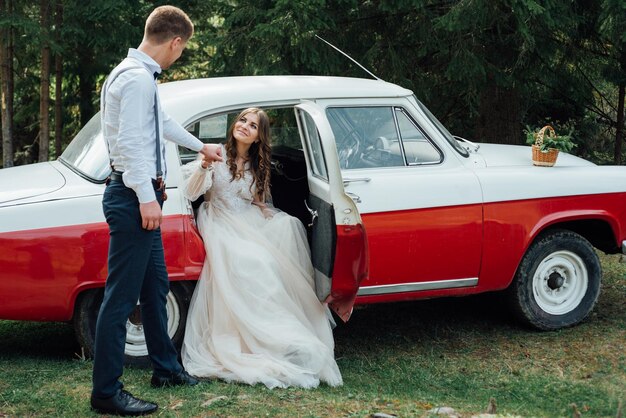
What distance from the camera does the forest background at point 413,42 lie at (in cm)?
895

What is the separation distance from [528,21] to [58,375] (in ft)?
20.8

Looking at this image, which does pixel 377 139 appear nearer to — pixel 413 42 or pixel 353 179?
pixel 353 179

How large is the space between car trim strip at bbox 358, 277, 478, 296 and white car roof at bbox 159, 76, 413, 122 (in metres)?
1.34

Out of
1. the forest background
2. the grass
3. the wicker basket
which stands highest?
the forest background

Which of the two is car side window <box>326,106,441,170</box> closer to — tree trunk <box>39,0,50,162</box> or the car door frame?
the car door frame

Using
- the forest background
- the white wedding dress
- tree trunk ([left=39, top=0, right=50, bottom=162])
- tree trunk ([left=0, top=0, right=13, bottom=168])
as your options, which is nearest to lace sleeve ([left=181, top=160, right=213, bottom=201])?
the white wedding dress

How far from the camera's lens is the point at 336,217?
16.3 ft

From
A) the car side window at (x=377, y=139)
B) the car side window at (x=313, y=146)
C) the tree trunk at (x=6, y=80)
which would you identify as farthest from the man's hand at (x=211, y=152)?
the tree trunk at (x=6, y=80)

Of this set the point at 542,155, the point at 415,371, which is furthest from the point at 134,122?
the point at 542,155

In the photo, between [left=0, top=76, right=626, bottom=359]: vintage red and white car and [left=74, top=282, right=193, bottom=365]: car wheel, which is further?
[left=74, top=282, right=193, bottom=365]: car wheel

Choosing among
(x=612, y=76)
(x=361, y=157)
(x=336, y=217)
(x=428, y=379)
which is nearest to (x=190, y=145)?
(x=336, y=217)

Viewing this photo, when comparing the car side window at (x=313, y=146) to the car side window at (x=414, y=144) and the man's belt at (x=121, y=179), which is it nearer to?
the car side window at (x=414, y=144)

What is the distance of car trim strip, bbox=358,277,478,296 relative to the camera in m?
5.63

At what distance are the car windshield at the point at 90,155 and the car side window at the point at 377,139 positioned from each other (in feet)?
5.06
